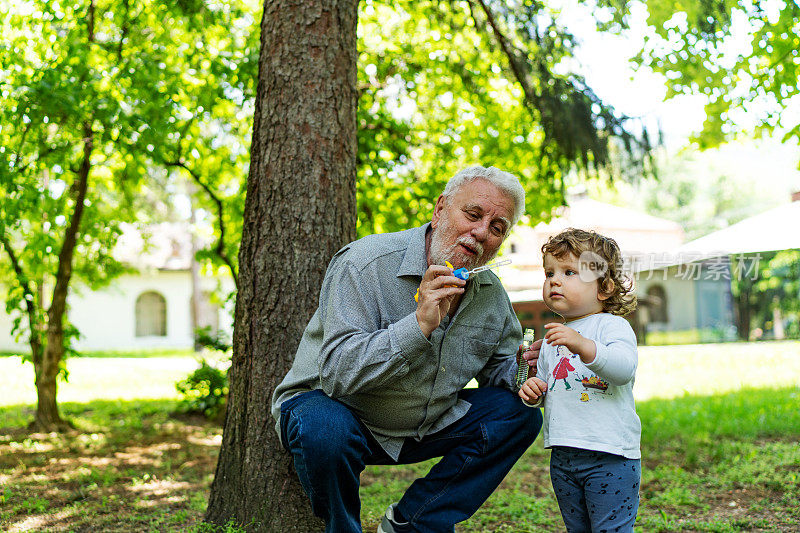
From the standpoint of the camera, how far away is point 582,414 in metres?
2.28

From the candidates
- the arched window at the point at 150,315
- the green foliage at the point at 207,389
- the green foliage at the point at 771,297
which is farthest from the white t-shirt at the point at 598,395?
the arched window at the point at 150,315

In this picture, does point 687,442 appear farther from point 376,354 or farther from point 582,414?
point 376,354

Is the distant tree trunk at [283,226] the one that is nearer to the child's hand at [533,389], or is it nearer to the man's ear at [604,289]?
the child's hand at [533,389]

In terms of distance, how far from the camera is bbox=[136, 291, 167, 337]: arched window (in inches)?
952

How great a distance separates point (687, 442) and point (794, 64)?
113 inches

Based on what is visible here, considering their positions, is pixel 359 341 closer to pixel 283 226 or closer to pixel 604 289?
pixel 604 289

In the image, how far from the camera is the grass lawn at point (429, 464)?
334 cm

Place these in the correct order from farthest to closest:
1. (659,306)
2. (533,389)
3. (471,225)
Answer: (659,306) < (471,225) < (533,389)

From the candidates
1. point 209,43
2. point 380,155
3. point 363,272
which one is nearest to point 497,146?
point 380,155

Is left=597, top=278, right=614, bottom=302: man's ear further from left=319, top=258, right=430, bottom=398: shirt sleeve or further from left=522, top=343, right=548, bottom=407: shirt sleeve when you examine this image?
left=319, top=258, right=430, bottom=398: shirt sleeve

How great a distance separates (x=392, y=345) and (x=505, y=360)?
2.38ft

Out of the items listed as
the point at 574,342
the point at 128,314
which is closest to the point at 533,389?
the point at 574,342

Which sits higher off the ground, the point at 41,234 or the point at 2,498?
the point at 41,234

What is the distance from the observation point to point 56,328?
19.5 ft
